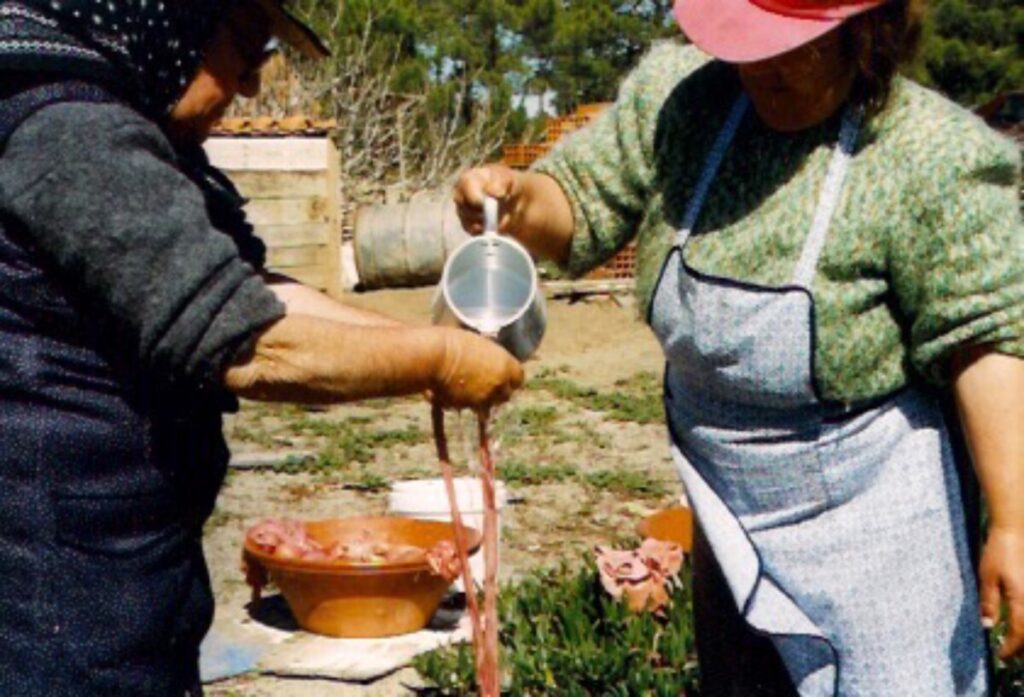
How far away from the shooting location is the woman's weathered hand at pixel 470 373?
1.96m

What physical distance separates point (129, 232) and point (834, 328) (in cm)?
112

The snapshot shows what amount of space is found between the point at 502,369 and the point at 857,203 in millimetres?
629

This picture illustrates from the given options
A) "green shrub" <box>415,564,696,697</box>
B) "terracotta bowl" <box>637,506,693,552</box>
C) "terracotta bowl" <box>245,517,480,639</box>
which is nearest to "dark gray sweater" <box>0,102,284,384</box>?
"green shrub" <box>415,564,696,697</box>

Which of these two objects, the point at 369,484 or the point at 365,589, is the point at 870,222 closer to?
the point at 365,589

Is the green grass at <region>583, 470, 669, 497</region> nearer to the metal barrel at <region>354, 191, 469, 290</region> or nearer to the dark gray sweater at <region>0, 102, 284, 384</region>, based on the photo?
the dark gray sweater at <region>0, 102, 284, 384</region>

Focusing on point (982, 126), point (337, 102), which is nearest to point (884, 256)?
point (982, 126)

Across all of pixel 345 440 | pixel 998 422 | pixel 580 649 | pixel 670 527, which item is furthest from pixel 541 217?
pixel 345 440

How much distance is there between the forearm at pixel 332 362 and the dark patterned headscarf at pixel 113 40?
0.31 metres

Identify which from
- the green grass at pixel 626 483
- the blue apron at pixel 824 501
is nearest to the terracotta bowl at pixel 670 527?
the green grass at pixel 626 483

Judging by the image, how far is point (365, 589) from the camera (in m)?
4.49

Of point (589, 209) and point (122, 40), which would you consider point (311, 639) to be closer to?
point (589, 209)

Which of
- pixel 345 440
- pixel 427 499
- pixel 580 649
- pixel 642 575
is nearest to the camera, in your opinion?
pixel 580 649

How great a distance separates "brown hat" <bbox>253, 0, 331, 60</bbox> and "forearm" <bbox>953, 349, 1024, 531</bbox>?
3.45ft

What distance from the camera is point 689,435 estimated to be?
2.52 m
